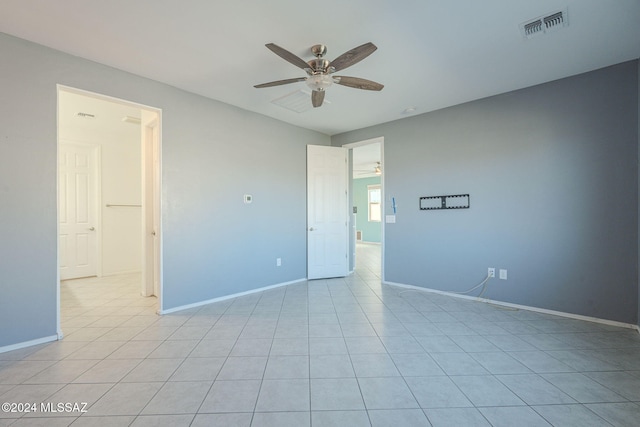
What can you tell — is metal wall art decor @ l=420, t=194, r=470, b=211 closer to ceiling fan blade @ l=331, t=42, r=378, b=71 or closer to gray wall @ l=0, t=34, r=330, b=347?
gray wall @ l=0, t=34, r=330, b=347

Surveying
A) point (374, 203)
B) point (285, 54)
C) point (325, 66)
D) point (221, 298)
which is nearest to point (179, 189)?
point (221, 298)

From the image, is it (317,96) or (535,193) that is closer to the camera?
(317,96)

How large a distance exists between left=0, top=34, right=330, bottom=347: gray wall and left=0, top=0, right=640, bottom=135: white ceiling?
266 millimetres

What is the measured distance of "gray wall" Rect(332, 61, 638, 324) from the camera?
2.74m

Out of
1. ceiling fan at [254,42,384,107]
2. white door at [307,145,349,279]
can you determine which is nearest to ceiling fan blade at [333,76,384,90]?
ceiling fan at [254,42,384,107]

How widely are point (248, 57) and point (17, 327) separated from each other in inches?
122

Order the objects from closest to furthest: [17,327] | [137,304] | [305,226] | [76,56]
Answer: [17,327] < [76,56] < [137,304] < [305,226]

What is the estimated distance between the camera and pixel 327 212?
488cm

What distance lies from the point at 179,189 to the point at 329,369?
259cm

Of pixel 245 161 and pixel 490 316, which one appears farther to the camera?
pixel 245 161

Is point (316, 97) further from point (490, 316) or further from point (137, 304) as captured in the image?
point (137, 304)

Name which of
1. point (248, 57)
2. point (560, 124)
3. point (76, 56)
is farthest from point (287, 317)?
point (560, 124)

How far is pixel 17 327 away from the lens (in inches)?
91.2

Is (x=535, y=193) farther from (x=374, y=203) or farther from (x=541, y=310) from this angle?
(x=374, y=203)
